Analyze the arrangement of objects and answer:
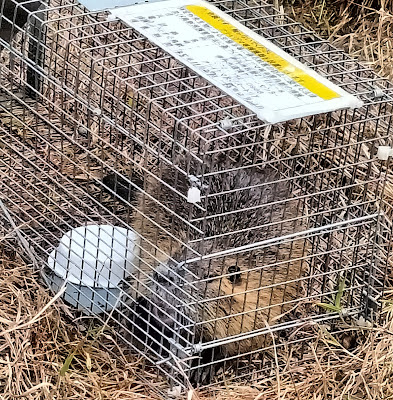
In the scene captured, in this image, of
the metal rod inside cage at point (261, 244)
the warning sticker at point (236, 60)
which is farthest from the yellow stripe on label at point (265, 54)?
the metal rod inside cage at point (261, 244)

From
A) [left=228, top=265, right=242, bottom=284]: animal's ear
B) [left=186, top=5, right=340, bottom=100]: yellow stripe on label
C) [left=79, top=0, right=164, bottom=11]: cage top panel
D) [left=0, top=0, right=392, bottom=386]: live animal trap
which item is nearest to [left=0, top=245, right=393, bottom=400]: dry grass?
[left=0, top=0, right=392, bottom=386]: live animal trap

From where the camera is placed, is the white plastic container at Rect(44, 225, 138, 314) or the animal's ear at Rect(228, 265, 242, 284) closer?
the animal's ear at Rect(228, 265, 242, 284)

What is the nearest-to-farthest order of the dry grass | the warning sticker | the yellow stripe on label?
the warning sticker
the yellow stripe on label
the dry grass

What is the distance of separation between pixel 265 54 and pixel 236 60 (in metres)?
0.14

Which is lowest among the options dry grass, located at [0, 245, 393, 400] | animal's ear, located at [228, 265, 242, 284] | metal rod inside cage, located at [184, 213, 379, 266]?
dry grass, located at [0, 245, 393, 400]

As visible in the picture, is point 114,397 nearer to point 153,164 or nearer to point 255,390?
point 255,390

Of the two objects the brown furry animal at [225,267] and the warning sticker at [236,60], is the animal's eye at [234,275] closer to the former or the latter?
the brown furry animal at [225,267]

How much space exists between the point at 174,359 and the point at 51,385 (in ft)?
1.28

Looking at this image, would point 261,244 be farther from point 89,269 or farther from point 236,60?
point 89,269

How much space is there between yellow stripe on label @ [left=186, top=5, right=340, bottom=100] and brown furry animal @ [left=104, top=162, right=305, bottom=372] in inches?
12.4

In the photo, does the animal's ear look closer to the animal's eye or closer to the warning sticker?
the animal's eye

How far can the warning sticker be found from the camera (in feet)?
8.78

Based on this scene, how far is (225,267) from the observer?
3.08 m

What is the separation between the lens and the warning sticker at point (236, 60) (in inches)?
105
